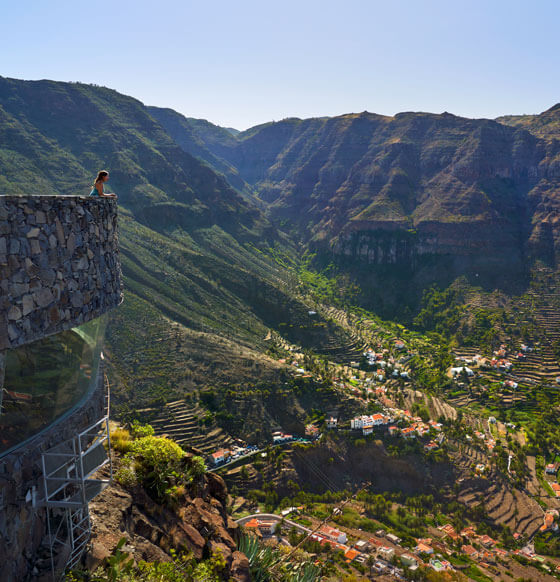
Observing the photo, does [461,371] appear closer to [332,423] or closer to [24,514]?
[332,423]

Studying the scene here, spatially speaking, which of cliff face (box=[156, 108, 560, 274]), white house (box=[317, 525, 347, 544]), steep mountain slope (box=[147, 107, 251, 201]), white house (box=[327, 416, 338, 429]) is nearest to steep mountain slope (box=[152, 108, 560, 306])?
cliff face (box=[156, 108, 560, 274])

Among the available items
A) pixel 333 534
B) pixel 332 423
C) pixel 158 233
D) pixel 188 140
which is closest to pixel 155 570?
pixel 333 534

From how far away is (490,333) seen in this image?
2820 inches

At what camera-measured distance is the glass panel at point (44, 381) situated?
5.95 m

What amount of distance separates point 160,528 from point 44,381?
17.5 feet

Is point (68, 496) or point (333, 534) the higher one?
point (68, 496)

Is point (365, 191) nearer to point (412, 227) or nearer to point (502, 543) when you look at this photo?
point (412, 227)

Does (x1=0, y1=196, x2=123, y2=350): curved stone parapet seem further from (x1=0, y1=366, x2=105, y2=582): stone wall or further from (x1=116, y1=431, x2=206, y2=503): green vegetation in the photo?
(x1=116, y1=431, x2=206, y2=503): green vegetation

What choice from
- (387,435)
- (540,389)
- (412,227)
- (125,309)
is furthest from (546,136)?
(125,309)

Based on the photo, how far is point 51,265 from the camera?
5.94 meters

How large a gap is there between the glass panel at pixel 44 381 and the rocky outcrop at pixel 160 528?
2.80 metres

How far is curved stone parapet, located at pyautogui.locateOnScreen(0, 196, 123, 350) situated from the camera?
5.29 m

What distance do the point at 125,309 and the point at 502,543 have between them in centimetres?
4241

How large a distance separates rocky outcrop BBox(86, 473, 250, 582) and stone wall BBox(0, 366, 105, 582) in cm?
122
